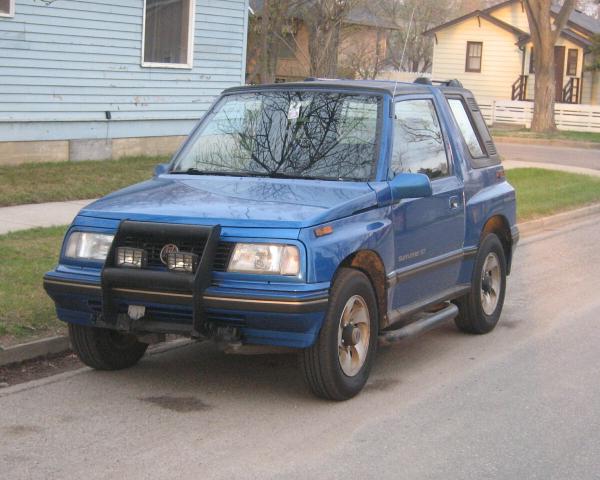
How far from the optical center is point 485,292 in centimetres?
838

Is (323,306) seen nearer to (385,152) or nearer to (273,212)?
(273,212)

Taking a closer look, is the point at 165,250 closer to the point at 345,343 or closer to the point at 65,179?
the point at 345,343

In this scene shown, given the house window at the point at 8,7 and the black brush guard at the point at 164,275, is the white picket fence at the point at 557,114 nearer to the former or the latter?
the house window at the point at 8,7

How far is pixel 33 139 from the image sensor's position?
16359mm

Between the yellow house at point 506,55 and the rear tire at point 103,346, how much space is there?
43.4 meters

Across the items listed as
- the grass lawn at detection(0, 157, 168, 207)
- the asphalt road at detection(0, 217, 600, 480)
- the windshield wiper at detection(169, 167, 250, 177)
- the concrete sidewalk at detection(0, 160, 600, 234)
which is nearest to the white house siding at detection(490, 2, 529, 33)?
the grass lawn at detection(0, 157, 168, 207)

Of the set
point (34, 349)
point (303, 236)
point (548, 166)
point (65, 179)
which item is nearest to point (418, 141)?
point (303, 236)

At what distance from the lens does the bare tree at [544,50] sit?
117 feet

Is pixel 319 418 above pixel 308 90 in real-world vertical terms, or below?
below

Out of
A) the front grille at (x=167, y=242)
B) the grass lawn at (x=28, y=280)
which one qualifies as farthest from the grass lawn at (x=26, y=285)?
the front grille at (x=167, y=242)

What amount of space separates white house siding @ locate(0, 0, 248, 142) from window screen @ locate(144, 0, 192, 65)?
0.21m

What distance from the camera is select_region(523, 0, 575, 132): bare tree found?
117ft

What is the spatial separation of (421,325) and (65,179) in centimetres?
902

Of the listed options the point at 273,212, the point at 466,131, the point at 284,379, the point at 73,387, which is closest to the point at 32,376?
the point at 73,387
